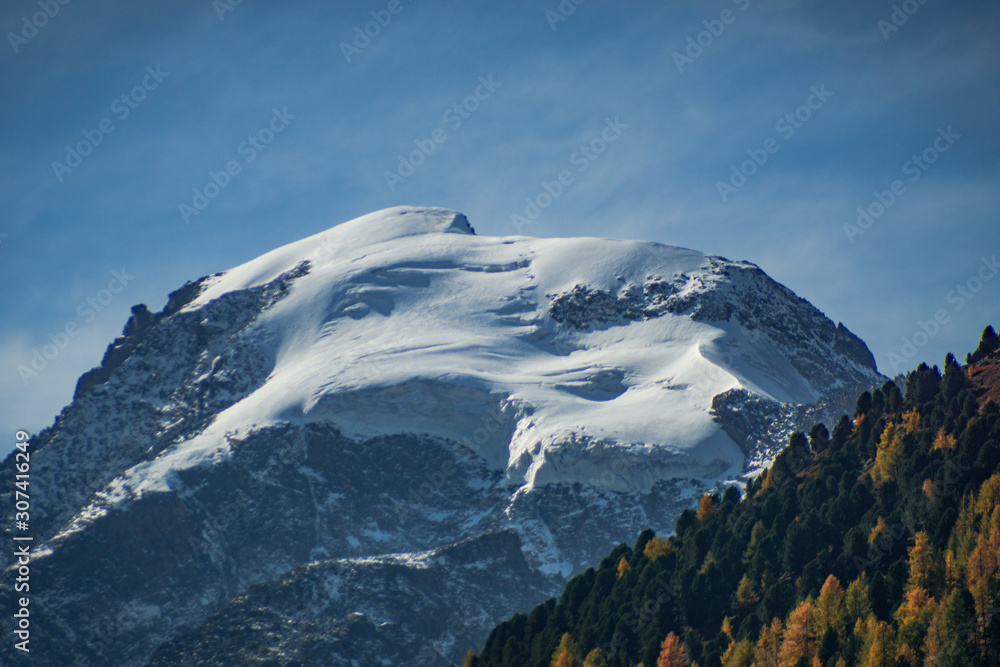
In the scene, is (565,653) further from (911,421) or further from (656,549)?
(911,421)

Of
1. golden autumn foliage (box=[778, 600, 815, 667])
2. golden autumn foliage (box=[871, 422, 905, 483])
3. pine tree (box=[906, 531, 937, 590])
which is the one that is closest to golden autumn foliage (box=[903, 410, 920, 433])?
golden autumn foliage (box=[871, 422, 905, 483])

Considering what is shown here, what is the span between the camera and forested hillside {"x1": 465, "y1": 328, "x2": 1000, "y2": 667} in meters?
104

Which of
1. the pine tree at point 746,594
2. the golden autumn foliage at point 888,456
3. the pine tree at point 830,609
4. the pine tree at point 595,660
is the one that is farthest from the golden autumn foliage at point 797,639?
the golden autumn foliage at point 888,456

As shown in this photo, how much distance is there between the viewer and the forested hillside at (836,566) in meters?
104

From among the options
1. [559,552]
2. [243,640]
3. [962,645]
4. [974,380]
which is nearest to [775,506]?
[974,380]

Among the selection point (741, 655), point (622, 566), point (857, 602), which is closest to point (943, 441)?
point (857, 602)

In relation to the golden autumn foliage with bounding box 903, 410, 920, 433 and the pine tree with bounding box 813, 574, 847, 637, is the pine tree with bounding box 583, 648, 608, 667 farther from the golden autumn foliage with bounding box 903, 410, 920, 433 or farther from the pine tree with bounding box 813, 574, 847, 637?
the golden autumn foliage with bounding box 903, 410, 920, 433

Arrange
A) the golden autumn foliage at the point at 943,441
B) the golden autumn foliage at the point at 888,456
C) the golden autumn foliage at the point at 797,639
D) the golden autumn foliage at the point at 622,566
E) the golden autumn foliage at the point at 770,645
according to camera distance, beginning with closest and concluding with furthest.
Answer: the golden autumn foliage at the point at 797,639
the golden autumn foliage at the point at 770,645
the golden autumn foliage at the point at 943,441
the golden autumn foliage at the point at 888,456
the golden autumn foliage at the point at 622,566

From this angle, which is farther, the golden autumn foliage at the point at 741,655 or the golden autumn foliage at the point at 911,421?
the golden autumn foliage at the point at 911,421

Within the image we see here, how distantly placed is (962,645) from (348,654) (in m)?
102

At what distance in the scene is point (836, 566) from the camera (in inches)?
4609

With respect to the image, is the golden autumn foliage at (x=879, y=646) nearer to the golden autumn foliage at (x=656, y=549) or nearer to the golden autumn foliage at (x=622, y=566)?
the golden autumn foliage at (x=656, y=549)

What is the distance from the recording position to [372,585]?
195 metres

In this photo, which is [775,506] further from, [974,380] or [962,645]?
[962,645]
